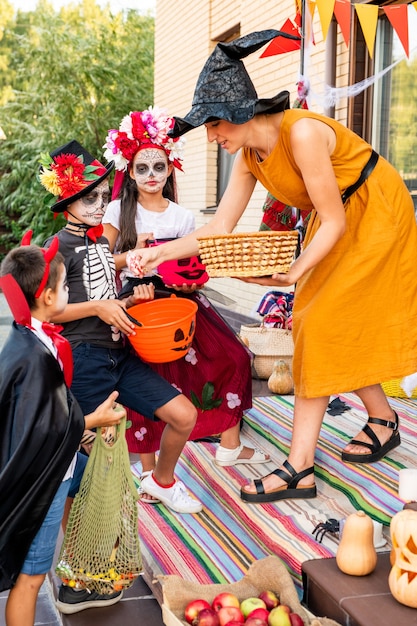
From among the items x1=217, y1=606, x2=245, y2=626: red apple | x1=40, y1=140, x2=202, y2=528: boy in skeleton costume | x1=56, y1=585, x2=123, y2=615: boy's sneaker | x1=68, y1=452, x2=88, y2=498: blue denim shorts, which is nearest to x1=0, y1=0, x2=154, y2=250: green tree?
x1=40, y1=140, x2=202, y2=528: boy in skeleton costume

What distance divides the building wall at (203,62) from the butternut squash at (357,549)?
4.15 metres

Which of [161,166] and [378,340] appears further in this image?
[161,166]

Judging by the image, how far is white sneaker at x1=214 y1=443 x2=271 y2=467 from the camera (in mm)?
4094

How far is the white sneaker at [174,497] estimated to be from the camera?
3.71 m

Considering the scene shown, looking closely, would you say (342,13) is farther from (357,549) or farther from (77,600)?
(77,600)

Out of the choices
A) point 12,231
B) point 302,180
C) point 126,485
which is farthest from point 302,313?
point 12,231

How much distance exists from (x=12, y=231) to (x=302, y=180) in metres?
19.8

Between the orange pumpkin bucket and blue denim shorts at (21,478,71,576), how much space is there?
85 centimetres

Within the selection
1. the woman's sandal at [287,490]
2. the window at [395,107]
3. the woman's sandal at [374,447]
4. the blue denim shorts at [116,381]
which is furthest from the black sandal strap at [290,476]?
the window at [395,107]

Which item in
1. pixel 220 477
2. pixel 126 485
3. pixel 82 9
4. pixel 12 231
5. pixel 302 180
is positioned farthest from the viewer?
pixel 82 9

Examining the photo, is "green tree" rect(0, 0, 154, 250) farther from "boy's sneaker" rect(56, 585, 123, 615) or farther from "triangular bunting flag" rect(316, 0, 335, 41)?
"boy's sneaker" rect(56, 585, 123, 615)

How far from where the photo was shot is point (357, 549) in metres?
2.64

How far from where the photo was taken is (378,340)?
3.37 meters

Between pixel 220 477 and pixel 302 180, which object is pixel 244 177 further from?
pixel 220 477
